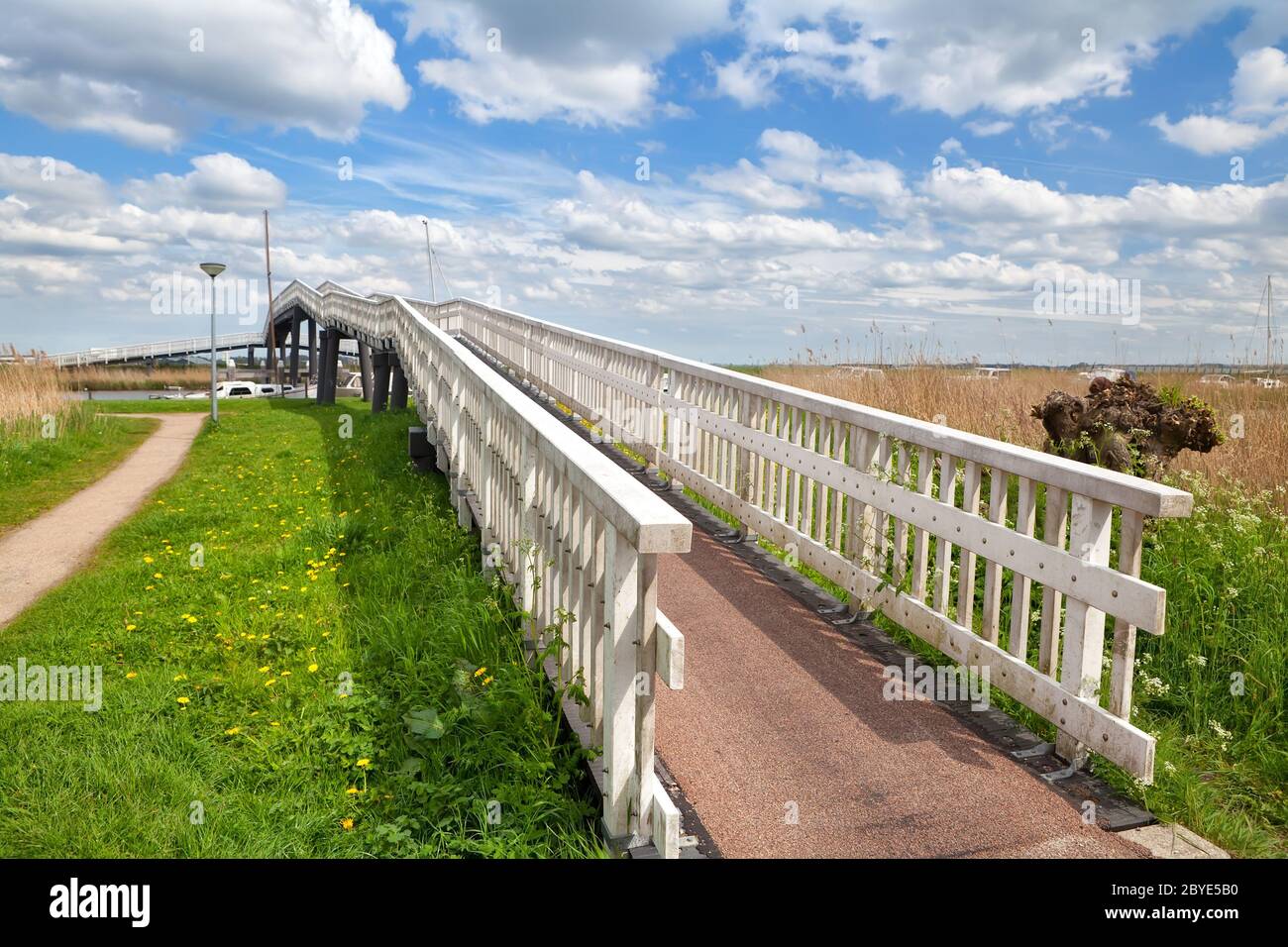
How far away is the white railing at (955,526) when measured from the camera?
398 cm

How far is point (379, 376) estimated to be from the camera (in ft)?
72.1

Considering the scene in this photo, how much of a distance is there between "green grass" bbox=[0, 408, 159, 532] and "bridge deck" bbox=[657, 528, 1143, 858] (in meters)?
9.97

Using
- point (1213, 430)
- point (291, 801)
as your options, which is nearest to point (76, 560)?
point (291, 801)

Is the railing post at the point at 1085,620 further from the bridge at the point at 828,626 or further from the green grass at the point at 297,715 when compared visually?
the green grass at the point at 297,715

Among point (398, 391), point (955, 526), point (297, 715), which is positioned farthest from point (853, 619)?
point (398, 391)

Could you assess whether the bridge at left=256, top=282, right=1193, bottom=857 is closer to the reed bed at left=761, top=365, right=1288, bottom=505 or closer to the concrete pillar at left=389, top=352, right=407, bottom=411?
the reed bed at left=761, top=365, right=1288, bottom=505

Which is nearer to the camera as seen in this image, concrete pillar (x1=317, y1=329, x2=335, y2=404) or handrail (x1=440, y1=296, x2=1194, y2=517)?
handrail (x1=440, y1=296, x2=1194, y2=517)

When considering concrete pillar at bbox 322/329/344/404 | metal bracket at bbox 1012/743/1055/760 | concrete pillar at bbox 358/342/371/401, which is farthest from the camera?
concrete pillar at bbox 358/342/371/401

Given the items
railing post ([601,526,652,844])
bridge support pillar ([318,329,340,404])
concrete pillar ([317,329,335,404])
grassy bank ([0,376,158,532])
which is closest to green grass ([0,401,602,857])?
railing post ([601,526,652,844])

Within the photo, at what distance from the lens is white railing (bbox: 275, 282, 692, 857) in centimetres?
307

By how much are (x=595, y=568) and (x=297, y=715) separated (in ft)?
8.98

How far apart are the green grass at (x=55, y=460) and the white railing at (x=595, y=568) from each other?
8541 mm

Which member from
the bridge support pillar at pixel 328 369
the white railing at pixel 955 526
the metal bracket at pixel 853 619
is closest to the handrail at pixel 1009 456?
the white railing at pixel 955 526
